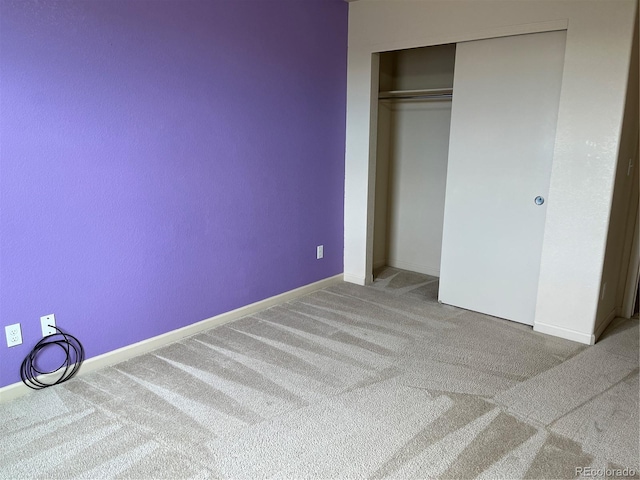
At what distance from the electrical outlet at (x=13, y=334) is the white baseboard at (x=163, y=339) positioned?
222mm

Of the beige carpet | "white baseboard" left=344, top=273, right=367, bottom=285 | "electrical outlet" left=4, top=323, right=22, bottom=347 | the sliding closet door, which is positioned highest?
the sliding closet door

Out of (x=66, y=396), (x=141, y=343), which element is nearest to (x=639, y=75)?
(x=141, y=343)

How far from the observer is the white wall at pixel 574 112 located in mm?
2814

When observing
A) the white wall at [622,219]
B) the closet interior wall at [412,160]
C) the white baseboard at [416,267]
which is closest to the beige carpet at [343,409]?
the white wall at [622,219]

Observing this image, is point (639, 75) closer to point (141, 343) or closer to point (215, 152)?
point (215, 152)

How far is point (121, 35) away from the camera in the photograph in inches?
102

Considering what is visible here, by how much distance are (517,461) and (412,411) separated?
530 millimetres

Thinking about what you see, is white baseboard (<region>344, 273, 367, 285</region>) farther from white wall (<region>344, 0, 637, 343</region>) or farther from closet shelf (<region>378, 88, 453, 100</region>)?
closet shelf (<region>378, 88, 453, 100</region>)

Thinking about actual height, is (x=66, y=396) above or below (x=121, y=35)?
below

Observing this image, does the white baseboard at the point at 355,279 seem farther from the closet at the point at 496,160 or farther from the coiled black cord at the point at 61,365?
Result: the coiled black cord at the point at 61,365

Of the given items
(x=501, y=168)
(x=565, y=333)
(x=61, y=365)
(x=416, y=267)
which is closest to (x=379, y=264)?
(x=416, y=267)

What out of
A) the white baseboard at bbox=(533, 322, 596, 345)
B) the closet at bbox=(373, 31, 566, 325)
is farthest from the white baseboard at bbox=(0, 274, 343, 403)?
the white baseboard at bbox=(533, 322, 596, 345)

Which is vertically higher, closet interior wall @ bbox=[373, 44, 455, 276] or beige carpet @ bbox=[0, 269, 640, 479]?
closet interior wall @ bbox=[373, 44, 455, 276]

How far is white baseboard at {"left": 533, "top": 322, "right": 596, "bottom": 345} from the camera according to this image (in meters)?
3.15
